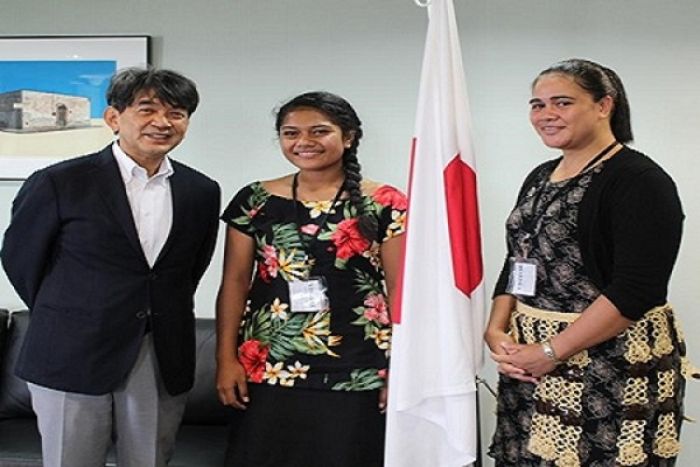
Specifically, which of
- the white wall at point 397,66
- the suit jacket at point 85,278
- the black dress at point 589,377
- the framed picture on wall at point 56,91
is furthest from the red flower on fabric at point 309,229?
the framed picture on wall at point 56,91

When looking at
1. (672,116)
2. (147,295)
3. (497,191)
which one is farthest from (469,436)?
(672,116)

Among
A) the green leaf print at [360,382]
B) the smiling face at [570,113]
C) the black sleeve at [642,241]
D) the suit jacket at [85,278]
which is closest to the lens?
the black sleeve at [642,241]

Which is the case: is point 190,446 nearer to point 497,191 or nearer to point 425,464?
point 425,464

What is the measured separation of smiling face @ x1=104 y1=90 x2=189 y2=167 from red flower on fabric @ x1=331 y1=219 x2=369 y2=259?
0.48 m

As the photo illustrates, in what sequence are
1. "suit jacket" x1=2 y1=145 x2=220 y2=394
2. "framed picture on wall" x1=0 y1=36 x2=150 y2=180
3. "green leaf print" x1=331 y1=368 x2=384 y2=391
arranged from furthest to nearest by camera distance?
"framed picture on wall" x1=0 y1=36 x2=150 y2=180, "green leaf print" x1=331 y1=368 x2=384 y2=391, "suit jacket" x1=2 y1=145 x2=220 y2=394

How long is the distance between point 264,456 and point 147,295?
1.72 ft

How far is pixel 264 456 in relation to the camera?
78.3 inches

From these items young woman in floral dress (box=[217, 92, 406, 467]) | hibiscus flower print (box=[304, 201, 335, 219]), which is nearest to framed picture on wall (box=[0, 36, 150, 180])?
young woman in floral dress (box=[217, 92, 406, 467])

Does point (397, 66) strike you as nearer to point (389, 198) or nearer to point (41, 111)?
point (389, 198)

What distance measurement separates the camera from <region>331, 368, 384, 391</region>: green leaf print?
77.2 inches

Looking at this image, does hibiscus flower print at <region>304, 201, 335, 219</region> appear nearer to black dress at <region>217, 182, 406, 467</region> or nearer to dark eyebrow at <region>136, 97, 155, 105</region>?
black dress at <region>217, 182, 406, 467</region>

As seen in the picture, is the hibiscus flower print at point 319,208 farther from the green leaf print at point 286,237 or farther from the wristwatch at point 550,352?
the wristwatch at point 550,352

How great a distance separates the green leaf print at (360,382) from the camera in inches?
77.2

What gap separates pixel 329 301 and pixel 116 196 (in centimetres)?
60
